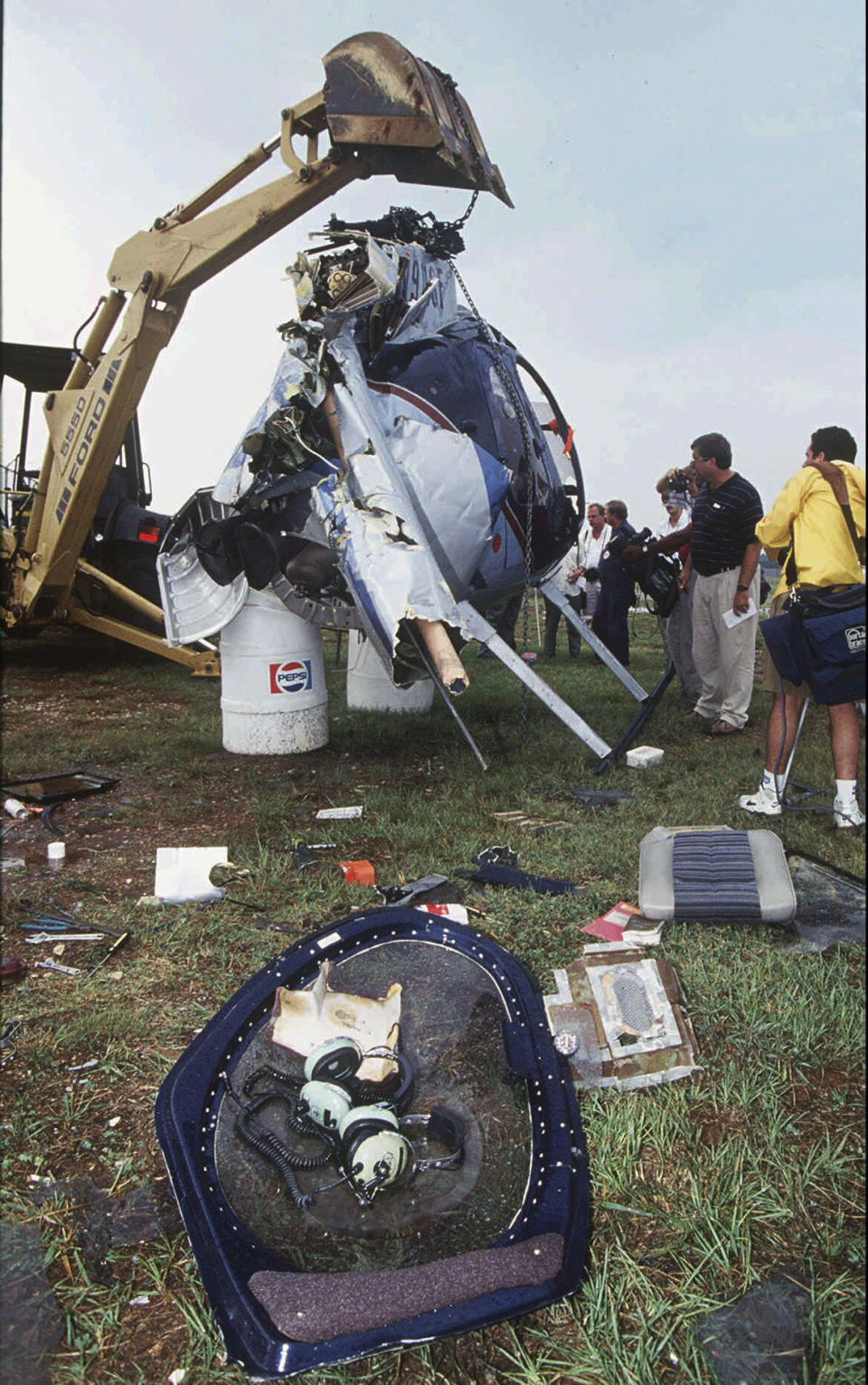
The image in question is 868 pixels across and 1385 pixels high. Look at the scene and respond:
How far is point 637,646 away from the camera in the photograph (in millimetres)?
1687

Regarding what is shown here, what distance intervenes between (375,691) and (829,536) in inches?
144

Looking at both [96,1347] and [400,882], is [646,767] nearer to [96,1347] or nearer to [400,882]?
[400,882]

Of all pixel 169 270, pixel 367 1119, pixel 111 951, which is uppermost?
pixel 169 270

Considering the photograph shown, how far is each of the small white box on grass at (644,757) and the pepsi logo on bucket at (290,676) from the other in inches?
63.4

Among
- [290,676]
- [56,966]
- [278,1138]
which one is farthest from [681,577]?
[290,676]

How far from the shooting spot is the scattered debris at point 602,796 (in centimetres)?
174

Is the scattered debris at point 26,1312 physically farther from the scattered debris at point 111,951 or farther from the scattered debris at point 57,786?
the scattered debris at point 57,786

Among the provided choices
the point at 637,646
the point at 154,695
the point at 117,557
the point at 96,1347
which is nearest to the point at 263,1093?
the point at 96,1347

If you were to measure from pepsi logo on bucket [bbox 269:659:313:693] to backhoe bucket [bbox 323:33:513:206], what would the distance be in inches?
69.9

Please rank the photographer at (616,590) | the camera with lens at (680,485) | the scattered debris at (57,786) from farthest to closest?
the scattered debris at (57,786), the photographer at (616,590), the camera with lens at (680,485)

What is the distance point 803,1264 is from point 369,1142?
0.62 meters

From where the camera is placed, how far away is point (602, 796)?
1864 mm

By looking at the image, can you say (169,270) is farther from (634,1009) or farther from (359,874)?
(634,1009)

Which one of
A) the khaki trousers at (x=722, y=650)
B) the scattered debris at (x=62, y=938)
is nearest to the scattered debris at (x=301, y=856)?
the scattered debris at (x=62, y=938)
